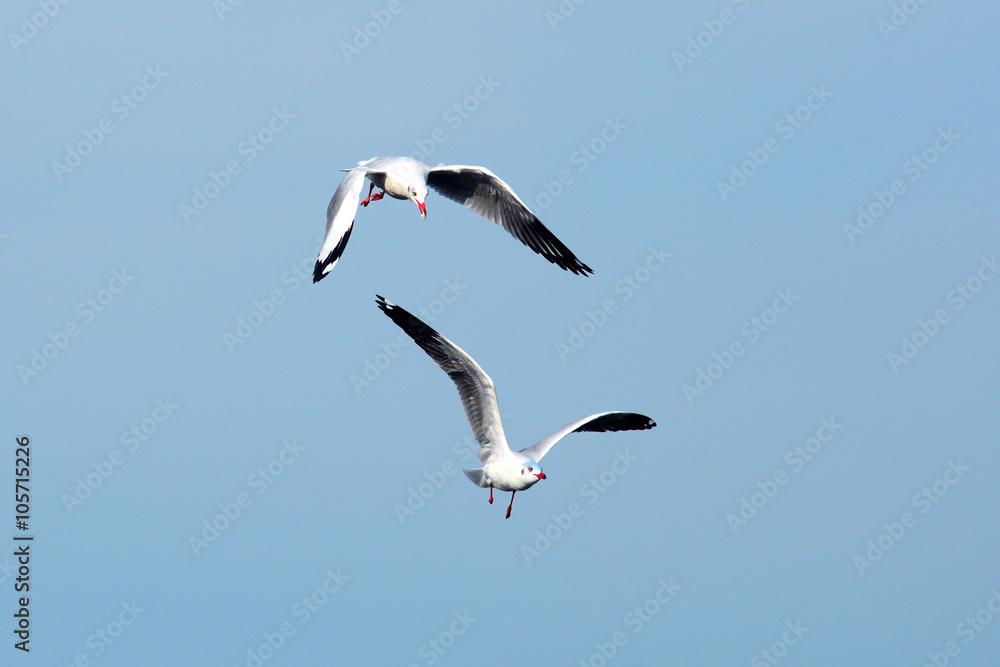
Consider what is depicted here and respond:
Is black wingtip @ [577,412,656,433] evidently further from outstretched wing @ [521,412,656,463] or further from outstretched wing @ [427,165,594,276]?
outstretched wing @ [427,165,594,276]

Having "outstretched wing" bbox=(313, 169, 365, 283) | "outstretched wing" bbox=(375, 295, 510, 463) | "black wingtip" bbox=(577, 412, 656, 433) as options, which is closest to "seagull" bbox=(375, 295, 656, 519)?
"outstretched wing" bbox=(375, 295, 510, 463)

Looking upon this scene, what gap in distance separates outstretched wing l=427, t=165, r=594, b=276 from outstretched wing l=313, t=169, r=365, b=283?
122cm

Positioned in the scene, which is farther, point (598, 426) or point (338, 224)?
point (598, 426)

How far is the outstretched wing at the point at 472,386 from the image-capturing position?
42.0 ft

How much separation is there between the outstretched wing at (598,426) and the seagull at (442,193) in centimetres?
140

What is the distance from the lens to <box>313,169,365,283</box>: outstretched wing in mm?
11547

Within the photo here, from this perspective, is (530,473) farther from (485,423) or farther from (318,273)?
(318,273)

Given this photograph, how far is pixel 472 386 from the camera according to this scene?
12922 mm

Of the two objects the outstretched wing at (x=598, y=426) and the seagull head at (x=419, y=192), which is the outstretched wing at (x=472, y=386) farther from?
the seagull head at (x=419, y=192)

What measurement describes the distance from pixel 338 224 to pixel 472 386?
6.81 ft

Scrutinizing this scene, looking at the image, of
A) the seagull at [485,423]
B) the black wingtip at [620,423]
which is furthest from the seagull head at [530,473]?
the black wingtip at [620,423]

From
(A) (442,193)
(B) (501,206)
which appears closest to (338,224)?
(A) (442,193)

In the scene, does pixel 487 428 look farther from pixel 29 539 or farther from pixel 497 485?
pixel 29 539

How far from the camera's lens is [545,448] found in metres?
12.8
